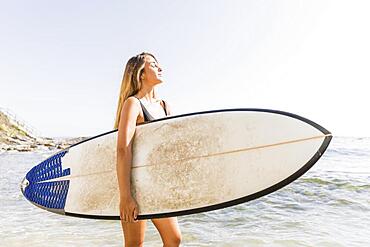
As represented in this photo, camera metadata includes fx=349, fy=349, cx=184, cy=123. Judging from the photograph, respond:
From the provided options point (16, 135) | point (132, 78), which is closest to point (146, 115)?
point (132, 78)

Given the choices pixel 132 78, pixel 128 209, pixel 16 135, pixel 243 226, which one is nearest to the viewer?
pixel 128 209

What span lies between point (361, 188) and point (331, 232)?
3.99m

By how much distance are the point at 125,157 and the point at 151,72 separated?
0.55 meters

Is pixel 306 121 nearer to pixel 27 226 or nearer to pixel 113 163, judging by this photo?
pixel 113 163

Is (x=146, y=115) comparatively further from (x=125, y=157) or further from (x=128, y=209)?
(x=128, y=209)

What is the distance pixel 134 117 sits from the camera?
1.96 metres

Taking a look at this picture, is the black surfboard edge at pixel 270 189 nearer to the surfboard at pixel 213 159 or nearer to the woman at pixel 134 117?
the surfboard at pixel 213 159

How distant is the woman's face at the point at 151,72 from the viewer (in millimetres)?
2115

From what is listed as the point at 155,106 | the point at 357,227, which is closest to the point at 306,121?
the point at 155,106

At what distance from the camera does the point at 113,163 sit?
234 centimetres

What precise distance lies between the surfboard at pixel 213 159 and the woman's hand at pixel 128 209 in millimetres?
81

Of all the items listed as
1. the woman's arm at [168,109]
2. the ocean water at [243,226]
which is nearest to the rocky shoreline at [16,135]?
the ocean water at [243,226]

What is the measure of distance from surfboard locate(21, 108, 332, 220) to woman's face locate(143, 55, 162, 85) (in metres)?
0.25

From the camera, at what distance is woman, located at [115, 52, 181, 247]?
193 centimetres
